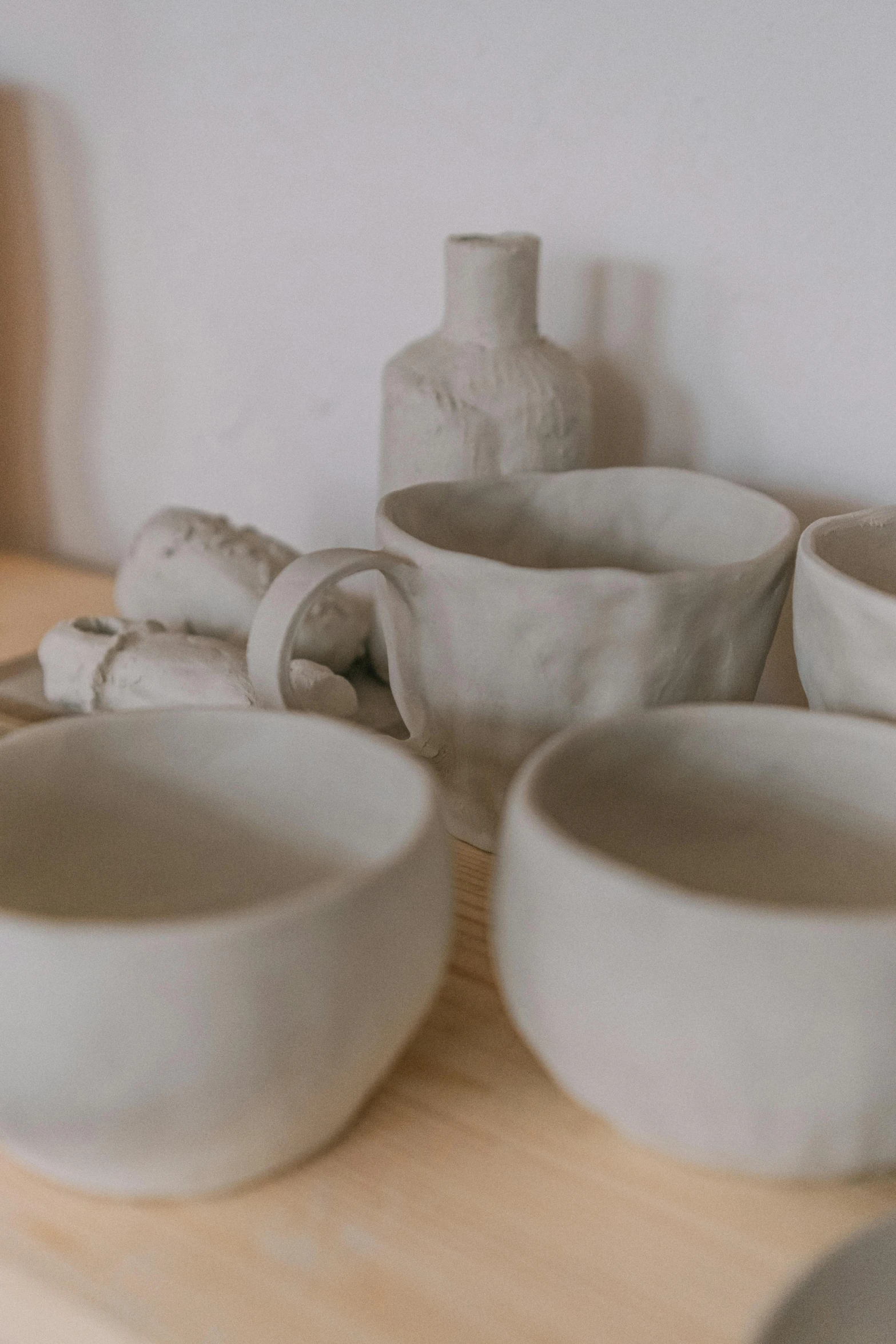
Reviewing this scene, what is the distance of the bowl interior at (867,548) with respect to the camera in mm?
460

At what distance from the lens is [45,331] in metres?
0.81

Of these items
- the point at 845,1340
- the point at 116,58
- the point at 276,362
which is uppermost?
the point at 116,58

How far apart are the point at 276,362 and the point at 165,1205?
511 mm

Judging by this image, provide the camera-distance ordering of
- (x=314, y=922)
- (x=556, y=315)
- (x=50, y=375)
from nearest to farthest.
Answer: (x=314, y=922)
(x=556, y=315)
(x=50, y=375)

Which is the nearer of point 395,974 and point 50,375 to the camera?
point 395,974

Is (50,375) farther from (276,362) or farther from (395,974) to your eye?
(395,974)

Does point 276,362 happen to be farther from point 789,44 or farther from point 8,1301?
point 8,1301

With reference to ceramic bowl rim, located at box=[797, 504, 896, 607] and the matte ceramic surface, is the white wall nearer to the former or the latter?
ceramic bowl rim, located at box=[797, 504, 896, 607]

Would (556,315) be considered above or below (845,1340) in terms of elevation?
above

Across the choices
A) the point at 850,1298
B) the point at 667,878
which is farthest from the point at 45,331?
the point at 850,1298

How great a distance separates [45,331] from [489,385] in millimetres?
383

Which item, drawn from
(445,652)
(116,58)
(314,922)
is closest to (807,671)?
(445,652)

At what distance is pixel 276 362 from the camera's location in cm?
73

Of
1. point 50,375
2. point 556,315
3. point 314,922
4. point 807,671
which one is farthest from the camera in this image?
point 50,375
